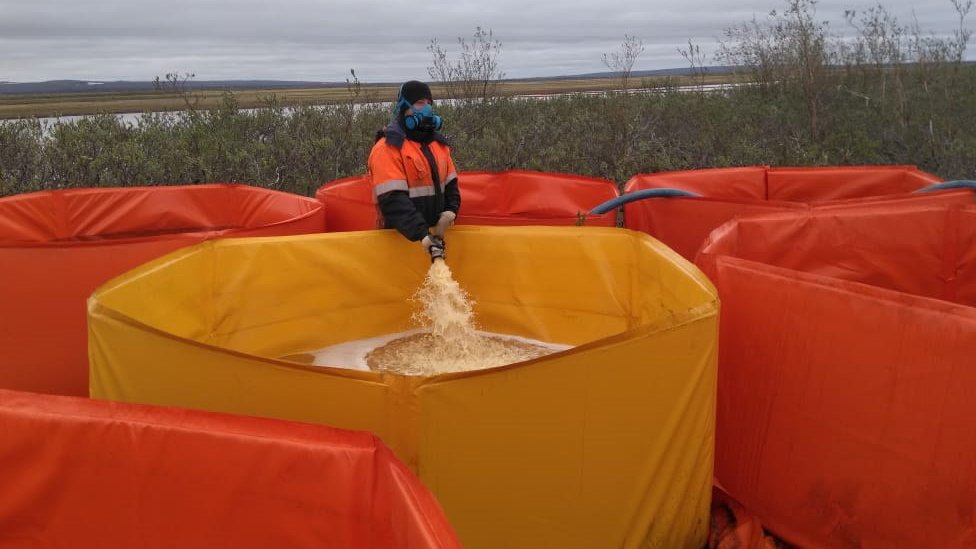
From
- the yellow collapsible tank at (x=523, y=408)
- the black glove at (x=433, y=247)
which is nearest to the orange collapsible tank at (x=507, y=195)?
the black glove at (x=433, y=247)

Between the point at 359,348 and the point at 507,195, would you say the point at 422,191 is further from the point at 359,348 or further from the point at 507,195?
the point at 507,195

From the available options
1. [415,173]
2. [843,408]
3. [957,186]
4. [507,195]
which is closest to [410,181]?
[415,173]

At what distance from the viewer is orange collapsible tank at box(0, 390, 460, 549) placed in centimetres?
182

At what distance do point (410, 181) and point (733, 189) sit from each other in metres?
3.63

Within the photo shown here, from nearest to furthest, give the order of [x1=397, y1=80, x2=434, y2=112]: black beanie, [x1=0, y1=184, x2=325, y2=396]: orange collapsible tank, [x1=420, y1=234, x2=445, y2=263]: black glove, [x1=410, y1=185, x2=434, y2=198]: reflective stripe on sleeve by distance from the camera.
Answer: [x1=0, y1=184, x2=325, y2=396]: orange collapsible tank → [x1=420, y1=234, x2=445, y2=263]: black glove → [x1=397, y1=80, x2=434, y2=112]: black beanie → [x1=410, y1=185, x2=434, y2=198]: reflective stripe on sleeve

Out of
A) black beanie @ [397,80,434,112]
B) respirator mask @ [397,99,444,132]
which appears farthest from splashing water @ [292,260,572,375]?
black beanie @ [397,80,434,112]

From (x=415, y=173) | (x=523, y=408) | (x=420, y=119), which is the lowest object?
(x=523, y=408)

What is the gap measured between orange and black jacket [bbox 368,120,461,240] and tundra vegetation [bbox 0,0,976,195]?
716cm

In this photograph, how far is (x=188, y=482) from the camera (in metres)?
1.86

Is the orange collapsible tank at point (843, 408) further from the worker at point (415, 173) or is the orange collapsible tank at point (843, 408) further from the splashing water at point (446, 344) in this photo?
the worker at point (415, 173)

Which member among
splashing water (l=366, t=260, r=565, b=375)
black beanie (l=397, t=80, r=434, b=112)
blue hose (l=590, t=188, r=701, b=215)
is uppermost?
black beanie (l=397, t=80, r=434, b=112)

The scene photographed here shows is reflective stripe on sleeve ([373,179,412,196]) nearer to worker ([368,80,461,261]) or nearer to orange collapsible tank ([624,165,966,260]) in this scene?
worker ([368,80,461,261])

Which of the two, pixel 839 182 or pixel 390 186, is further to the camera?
pixel 839 182

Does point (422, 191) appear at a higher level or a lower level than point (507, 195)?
higher
